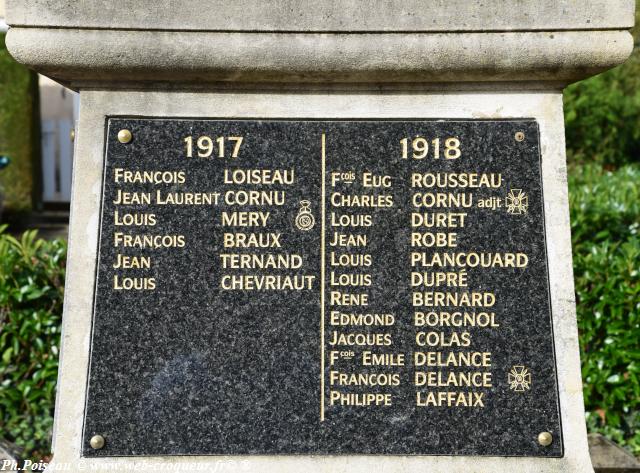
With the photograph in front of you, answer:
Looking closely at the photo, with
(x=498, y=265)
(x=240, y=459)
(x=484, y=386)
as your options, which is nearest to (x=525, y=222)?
(x=498, y=265)

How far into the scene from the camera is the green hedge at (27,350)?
4113 mm

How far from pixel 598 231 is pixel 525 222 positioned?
2296 millimetres

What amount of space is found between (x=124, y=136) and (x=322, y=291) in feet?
3.11

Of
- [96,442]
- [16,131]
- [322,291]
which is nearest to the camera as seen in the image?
[96,442]

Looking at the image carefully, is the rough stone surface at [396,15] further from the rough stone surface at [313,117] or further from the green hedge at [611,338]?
the green hedge at [611,338]

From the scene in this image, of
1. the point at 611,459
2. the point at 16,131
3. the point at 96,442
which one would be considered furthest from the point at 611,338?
the point at 16,131

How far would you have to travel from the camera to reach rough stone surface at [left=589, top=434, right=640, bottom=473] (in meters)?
3.93

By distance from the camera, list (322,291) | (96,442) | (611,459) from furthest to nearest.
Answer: (611,459)
(322,291)
(96,442)

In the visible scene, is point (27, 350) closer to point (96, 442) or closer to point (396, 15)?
point (96, 442)


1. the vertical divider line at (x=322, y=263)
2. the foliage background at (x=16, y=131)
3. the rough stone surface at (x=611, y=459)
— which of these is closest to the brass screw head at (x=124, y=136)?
the vertical divider line at (x=322, y=263)

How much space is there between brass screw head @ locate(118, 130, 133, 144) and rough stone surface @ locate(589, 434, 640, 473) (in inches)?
108

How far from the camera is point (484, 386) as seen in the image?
285 cm

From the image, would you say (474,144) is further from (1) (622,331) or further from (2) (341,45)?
(1) (622,331)

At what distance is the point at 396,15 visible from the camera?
9.25ft
